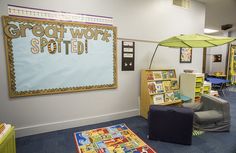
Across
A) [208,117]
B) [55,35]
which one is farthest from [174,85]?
[55,35]

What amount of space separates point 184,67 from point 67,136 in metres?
3.51

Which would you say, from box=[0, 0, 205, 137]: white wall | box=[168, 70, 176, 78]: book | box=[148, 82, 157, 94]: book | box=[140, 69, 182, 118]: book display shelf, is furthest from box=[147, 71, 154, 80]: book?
box=[168, 70, 176, 78]: book

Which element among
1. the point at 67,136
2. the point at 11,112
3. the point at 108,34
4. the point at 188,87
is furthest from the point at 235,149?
the point at 11,112

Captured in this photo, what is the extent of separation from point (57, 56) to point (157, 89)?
218 centimetres

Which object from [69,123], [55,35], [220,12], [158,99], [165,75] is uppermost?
[220,12]

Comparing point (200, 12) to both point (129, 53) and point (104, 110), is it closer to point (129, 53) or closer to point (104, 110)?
point (129, 53)

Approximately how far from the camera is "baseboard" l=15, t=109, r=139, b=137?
2480mm

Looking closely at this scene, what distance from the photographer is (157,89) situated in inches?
127

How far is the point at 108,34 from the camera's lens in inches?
116

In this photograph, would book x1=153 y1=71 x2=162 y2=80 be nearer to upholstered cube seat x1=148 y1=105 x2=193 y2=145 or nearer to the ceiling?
upholstered cube seat x1=148 y1=105 x2=193 y2=145

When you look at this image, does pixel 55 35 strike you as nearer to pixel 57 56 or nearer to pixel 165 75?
pixel 57 56

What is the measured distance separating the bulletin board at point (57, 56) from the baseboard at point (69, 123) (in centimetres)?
60

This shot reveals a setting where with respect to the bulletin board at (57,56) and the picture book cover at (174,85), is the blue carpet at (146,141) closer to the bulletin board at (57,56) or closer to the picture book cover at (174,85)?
the bulletin board at (57,56)

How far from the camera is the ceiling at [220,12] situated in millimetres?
4250
